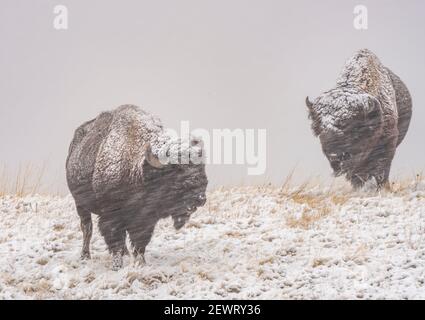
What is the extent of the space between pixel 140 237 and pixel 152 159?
1164 mm

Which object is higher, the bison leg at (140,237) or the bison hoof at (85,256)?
the bison leg at (140,237)

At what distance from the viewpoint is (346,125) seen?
11422 millimetres

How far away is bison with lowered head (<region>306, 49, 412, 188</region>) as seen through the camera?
11422 millimetres

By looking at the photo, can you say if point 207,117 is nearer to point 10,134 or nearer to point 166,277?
point 10,134

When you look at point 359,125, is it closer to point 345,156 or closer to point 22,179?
point 345,156

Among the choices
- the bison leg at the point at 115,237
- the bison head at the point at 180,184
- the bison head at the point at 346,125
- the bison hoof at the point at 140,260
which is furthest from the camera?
the bison head at the point at 346,125

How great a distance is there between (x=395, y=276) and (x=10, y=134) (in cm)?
4542

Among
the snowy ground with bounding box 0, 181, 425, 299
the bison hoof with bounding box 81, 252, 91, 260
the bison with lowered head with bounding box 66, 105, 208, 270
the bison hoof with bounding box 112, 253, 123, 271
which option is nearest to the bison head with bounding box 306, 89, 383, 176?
the snowy ground with bounding box 0, 181, 425, 299

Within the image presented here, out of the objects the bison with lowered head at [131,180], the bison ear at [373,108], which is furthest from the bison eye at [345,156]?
the bison with lowered head at [131,180]

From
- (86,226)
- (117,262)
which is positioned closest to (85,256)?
(86,226)

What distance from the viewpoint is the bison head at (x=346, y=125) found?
448 inches

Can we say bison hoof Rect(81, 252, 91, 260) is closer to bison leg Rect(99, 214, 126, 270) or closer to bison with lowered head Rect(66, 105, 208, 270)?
bison with lowered head Rect(66, 105, 208, 270)

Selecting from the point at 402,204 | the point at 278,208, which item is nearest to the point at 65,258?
the point at 278,208

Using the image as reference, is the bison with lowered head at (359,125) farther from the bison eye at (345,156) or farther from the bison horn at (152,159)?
the bison horn at (152,159)
